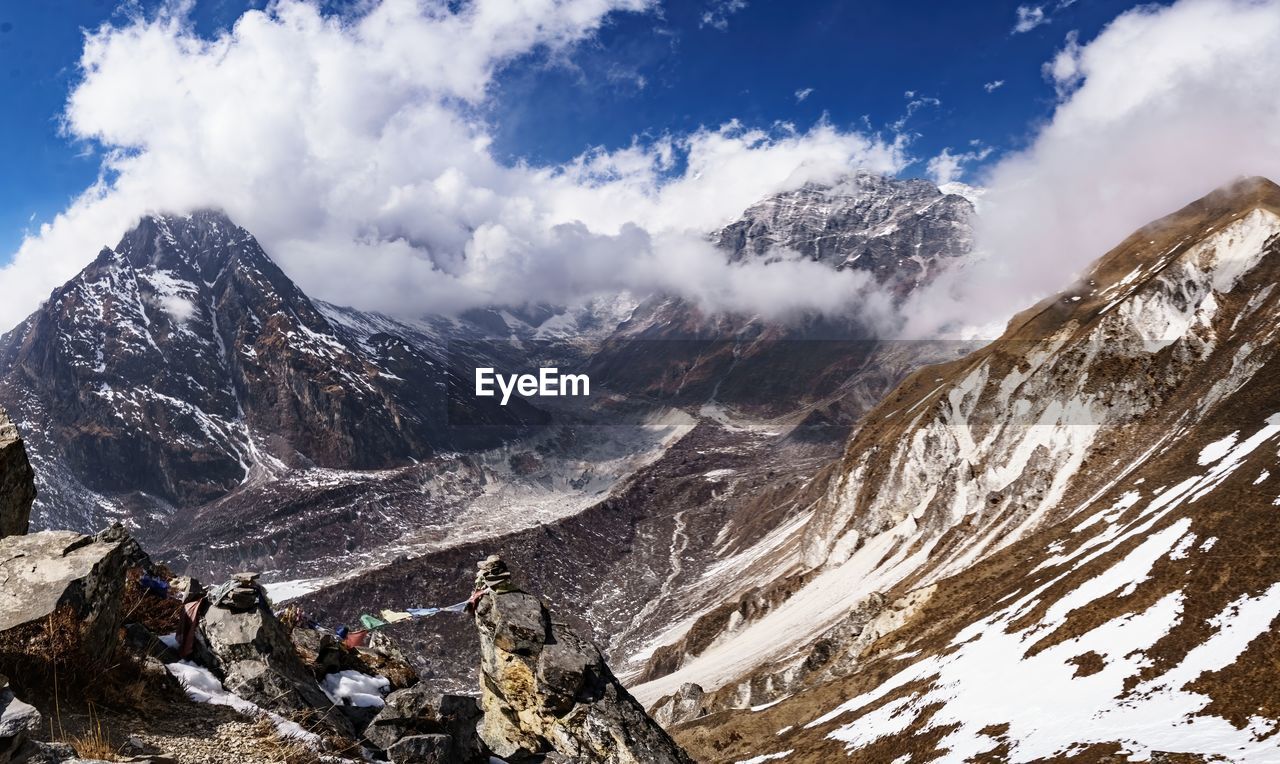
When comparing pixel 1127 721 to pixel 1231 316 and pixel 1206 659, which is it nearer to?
pixel 1206 659

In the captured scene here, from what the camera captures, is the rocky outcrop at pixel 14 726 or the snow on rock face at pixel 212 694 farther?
the snow on rock face at pixel 212 694

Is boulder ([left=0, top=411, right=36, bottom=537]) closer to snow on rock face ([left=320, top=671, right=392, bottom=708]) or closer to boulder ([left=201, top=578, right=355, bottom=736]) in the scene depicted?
boulder ([left=201, top=578, right=355, bottom=736])

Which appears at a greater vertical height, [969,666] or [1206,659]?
[1206,659]

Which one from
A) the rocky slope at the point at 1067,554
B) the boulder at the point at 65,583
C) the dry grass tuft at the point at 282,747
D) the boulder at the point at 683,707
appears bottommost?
the boulder at the point at 683,707

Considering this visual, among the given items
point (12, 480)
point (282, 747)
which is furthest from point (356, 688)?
point (12, 480)

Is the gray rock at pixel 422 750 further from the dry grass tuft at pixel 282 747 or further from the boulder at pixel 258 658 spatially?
the dry grass tuft at pixel 282 747

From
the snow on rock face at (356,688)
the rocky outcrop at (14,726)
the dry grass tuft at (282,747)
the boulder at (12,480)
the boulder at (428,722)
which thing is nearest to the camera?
the rocky outcrop at (14,726)

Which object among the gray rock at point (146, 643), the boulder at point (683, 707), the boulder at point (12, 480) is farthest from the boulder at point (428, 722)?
the boulder at point (683, 707)

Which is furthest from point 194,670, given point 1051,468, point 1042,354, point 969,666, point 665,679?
point 1042,354
